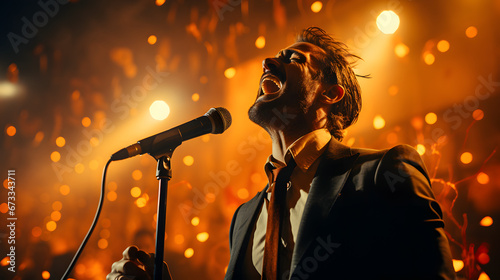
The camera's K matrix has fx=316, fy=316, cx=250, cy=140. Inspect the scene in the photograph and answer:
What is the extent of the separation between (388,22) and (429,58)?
433mm

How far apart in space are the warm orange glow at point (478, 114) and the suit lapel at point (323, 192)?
1266 millimetres

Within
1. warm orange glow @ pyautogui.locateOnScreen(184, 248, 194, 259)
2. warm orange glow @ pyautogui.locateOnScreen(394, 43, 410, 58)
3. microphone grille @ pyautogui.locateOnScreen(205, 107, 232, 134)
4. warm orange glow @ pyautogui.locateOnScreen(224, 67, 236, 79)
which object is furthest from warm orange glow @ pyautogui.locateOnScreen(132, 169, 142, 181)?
warm orange glow @ pyautogui.locateOnScreen(394, 43, 410, 58)

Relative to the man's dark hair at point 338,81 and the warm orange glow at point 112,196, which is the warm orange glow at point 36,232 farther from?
the man's dark hair at point 338,81

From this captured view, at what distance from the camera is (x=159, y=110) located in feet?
8.43

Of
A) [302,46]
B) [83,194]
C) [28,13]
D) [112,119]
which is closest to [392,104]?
[302,46]

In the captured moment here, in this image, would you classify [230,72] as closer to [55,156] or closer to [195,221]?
[195,221]

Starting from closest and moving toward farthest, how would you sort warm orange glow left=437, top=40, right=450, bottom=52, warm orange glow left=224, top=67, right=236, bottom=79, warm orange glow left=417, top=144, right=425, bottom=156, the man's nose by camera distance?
the man's nose → warm orange glow left=417, top=144, right=425, bottom=156 → warm orange glow left=437, top=40, right=450, bottom=52 → warm orange glow left=224, top=67, right=236, bottom=79

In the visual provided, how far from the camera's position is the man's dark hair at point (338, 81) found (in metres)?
1.57

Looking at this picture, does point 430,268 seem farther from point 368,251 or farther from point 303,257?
point 303,257

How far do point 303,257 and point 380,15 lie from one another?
2163 millimetres

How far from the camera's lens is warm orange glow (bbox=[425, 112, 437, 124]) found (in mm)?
2100

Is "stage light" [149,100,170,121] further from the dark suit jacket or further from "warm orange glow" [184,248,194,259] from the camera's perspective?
the dark suit jacket

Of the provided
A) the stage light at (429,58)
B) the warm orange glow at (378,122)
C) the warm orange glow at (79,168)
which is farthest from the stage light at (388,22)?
the warm orange glow at (79,168)

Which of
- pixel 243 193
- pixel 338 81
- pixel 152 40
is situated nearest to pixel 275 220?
pixel 338 81
